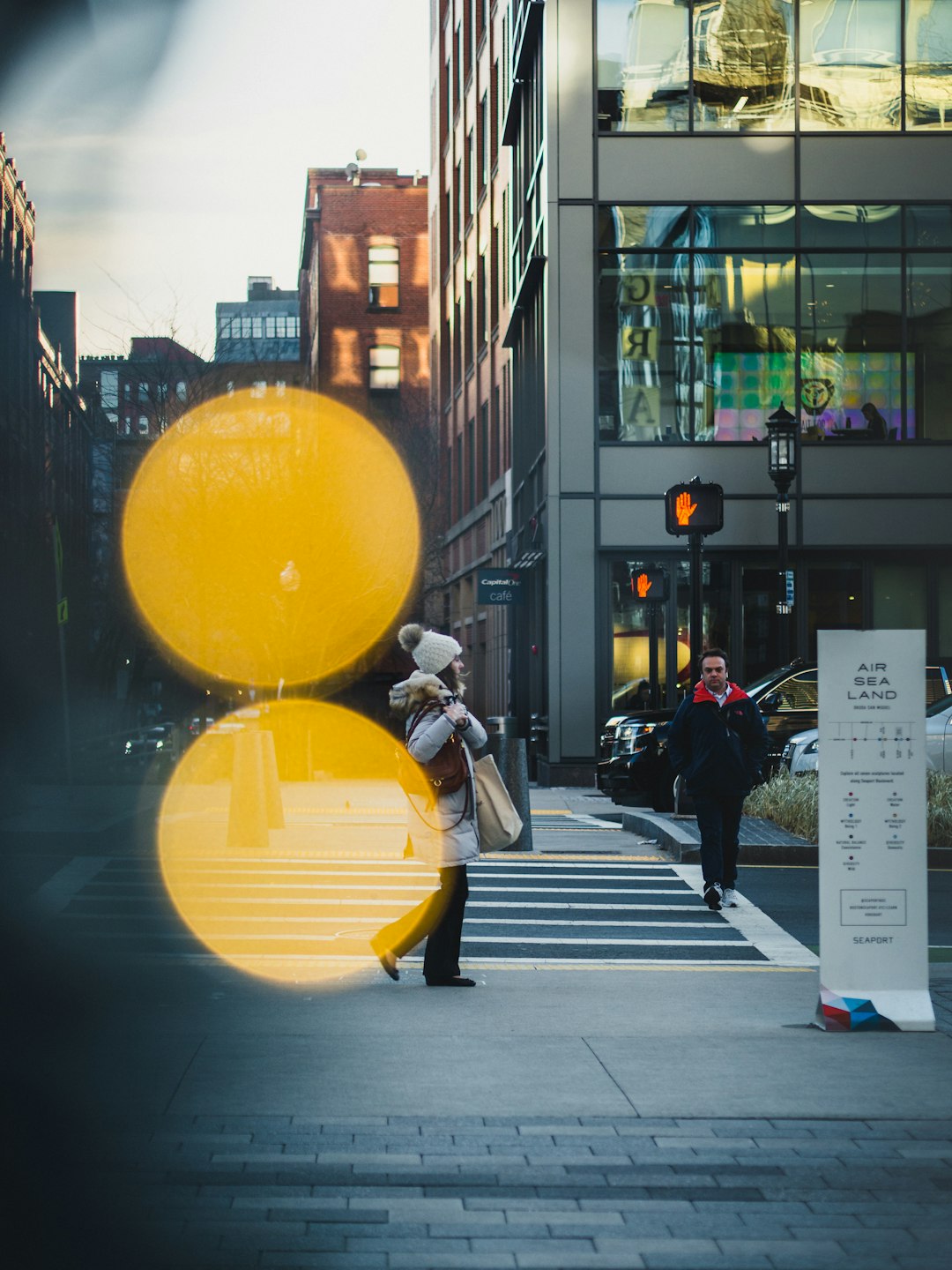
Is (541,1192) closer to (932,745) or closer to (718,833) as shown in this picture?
(718,833)

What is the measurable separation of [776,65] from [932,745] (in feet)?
44.9

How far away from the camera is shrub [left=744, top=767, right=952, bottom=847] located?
634 inches

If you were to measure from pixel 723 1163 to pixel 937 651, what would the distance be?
22921 millimetres

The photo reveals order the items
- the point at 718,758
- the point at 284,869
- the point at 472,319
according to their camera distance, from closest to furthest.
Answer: the point at 718,758, the point at 284,869, the point at 472,319

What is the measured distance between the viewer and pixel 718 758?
1223 cm

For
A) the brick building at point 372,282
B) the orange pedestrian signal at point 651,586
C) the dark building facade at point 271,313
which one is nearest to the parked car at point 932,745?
the orange pedestrian signal at point 651,586

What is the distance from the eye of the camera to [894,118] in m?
28.0

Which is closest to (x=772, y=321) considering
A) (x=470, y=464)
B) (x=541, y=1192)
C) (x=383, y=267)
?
Answer: (x=470, y=464)

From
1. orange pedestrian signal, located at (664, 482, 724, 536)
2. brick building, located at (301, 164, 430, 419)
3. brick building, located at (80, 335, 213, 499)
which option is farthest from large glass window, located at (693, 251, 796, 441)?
brick building, located at (301, 164, 430, 419)

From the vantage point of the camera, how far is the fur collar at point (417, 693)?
9.16 metres

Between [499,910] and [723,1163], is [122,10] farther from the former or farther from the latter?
[499,910]

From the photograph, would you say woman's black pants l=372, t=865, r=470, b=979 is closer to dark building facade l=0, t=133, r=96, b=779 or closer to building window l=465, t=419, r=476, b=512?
dark building facade l=0, t=133, r=96, b=779

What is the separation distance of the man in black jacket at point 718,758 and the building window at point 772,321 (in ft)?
51.7

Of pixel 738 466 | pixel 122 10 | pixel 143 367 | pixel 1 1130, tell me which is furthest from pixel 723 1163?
pixel 143 367
